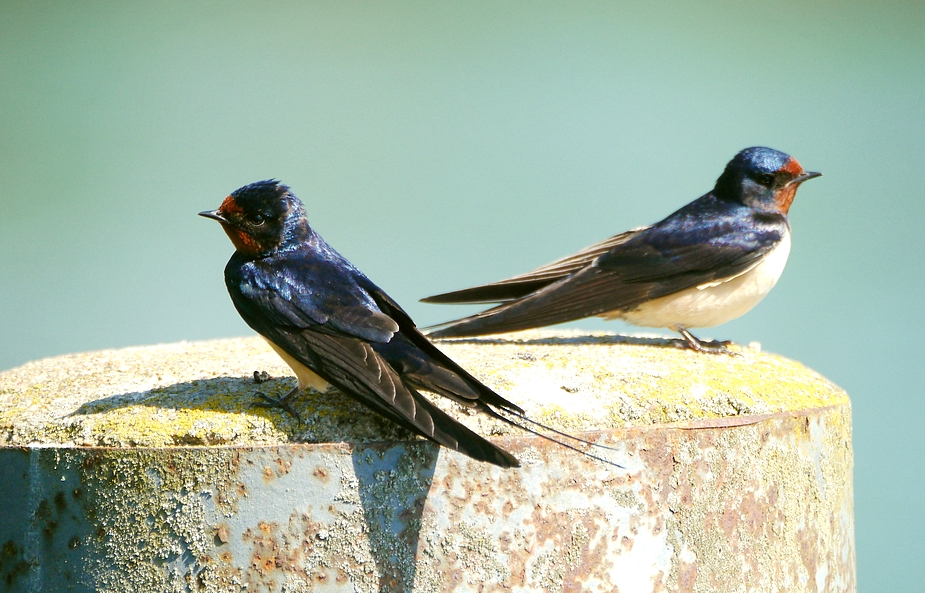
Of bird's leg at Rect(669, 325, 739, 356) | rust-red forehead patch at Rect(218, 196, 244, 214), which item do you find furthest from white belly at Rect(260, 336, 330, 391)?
bird's leg at Rect(669, 325, 739, 356)

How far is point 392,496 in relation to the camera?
2.13 metres

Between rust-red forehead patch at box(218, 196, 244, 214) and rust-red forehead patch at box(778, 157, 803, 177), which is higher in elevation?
rust-red forehead patch at box(218, 196, 244, 214)

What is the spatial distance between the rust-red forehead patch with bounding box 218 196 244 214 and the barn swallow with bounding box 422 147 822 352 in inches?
46.6

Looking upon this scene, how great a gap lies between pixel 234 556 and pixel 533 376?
3.00 feet

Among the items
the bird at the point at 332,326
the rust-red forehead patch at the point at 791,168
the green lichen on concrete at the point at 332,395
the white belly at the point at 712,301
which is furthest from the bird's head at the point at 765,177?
the bird at the point at 332,326

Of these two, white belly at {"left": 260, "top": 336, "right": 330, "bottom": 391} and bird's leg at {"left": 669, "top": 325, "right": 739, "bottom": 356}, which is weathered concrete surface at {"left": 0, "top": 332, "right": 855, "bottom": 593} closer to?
white belly at {"left": 260, "top": 336, "right": 330, "bottom": 391}

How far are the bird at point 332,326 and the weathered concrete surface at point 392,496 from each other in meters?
0.08

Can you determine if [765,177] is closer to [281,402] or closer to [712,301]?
[712,301]

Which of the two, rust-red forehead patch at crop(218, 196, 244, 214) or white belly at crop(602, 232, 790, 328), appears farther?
white belly at crop(602, 232, 790, 328)

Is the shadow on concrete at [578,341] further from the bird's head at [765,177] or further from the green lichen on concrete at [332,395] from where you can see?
the bird's head at [765,177]

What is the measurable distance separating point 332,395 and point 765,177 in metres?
2.49

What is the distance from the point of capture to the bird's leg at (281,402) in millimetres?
2322

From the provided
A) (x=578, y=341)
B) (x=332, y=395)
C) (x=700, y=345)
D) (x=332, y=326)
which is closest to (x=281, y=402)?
(x=332, y=395)

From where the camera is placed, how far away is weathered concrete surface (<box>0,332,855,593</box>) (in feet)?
6.99
